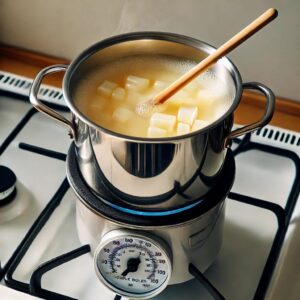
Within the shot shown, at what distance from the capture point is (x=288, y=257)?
794mm

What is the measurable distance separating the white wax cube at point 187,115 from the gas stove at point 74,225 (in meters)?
0.18

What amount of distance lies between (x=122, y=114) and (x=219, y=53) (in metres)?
0.13

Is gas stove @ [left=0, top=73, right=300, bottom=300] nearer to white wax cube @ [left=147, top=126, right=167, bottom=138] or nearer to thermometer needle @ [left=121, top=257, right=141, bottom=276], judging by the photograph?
thermometer needle @ [left=121, top=257, right=141, bottom=276]

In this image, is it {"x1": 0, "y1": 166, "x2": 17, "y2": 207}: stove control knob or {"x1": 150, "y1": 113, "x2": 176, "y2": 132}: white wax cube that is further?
{"x1": 0, "y1": 166, "x2": 17, "y2": 207}: stove control knob

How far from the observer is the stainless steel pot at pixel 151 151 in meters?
0.63

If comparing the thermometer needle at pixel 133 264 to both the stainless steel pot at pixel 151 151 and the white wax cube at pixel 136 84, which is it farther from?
the white wax cube at pixel 136 84

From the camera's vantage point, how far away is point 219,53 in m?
0.67

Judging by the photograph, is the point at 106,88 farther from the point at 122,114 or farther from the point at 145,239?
the point at 145,239

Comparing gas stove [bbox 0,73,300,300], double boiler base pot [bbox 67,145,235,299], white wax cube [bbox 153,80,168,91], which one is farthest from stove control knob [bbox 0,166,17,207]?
white wax cube [bbox 153,80,168,91]

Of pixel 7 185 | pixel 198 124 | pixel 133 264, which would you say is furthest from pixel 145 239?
pixel 7 185

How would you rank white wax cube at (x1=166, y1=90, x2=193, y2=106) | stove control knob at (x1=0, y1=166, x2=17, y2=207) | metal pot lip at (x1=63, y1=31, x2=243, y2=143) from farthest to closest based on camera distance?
stove control knob at (x1=0, y1=166, x2=17, y2=207) → white wax cube at (x1=166, y1=90, x2=193, y2=106) → metal pot lip at (x1=63, y1=31, x2=243, y2=143)

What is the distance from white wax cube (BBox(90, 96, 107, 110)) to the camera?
72cm

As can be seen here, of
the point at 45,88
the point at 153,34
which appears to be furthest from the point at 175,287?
the point at 45,88

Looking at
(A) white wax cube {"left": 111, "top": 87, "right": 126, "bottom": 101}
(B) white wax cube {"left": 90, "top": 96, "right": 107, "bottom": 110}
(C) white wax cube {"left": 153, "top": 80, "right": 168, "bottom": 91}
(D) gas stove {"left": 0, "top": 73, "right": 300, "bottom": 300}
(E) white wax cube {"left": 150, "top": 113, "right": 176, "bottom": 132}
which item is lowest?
(D) gas stove {"left": 0, "top": 73, "right": 300, "bottom": 300}
